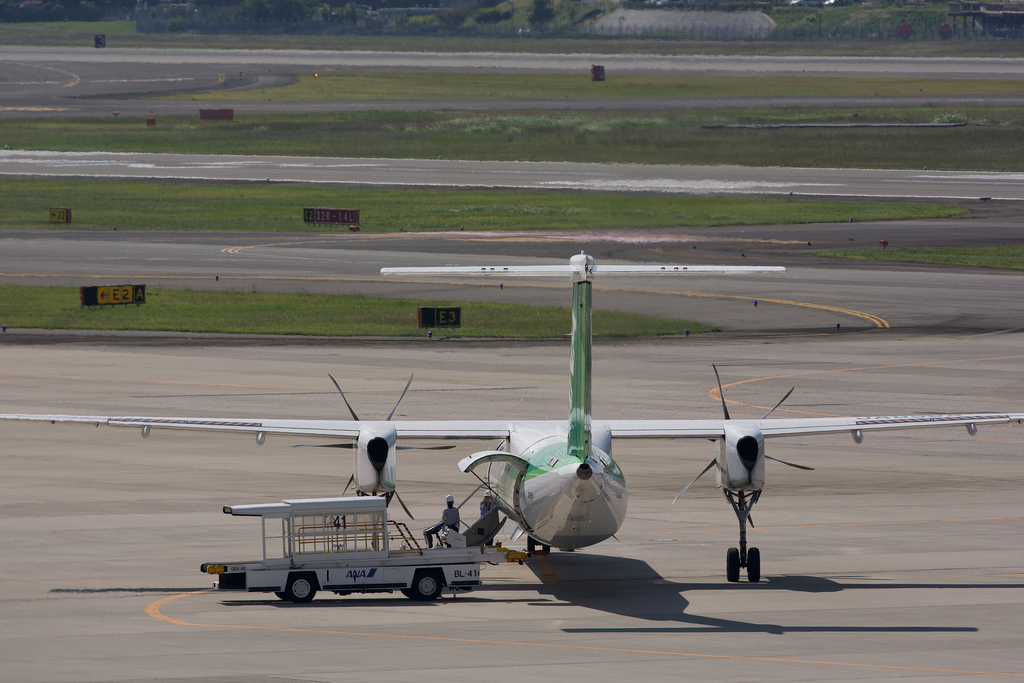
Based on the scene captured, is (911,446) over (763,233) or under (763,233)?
under

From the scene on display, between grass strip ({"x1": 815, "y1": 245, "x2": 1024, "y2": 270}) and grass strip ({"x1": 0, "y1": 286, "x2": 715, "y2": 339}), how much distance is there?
2186 centimetres

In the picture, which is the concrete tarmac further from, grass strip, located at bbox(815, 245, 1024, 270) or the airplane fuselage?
grass strip, located at bbox(815, 245, 1024, 270)

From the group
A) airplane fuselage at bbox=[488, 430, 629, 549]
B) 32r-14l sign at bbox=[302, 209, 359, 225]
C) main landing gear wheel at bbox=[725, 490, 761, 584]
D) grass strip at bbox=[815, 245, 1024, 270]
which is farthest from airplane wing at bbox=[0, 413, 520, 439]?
32r-14l sign at bbox=[302, 209, 359, 225]

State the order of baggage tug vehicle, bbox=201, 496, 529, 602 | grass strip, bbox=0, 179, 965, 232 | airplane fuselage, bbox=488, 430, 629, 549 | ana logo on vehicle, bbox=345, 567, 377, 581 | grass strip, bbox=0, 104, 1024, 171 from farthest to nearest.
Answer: grass strip, bbox=0, 104, 1024, 171, grass strip, bbox=0, 179, 965, 232, ana logo on vehicle, bbox=345, 567, 377, 581, baggage tug vehicle, bbox=201, 496, 529, 602, airplane fuselage, bbox=488, 430, 629, 549

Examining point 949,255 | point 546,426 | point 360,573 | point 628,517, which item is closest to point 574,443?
point 546,426

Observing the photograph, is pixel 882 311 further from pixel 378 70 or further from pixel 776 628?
pixel 378 70

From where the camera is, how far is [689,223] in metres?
83.4

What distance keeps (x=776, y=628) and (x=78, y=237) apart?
72.4 metres

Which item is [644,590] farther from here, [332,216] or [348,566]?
[332,216]

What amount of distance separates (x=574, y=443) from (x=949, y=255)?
5940cm

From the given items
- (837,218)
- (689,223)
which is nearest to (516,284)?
(689,223)

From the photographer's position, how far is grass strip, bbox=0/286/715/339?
5856cm

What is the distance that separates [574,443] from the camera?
23.8 m

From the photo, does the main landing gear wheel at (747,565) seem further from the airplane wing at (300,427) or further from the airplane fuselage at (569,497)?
the airplane wing at (300,427)
